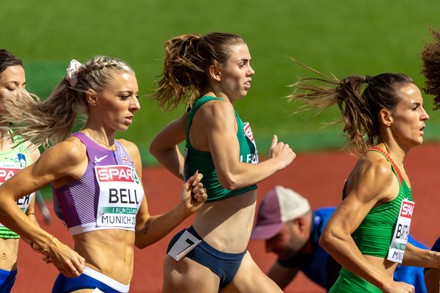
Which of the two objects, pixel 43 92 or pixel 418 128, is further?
pixel 43 92

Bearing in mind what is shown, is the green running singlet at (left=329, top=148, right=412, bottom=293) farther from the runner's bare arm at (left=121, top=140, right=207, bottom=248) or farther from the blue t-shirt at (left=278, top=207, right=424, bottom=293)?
the blue t-shirt at (left=278, top=207, right=424, bottom=293)

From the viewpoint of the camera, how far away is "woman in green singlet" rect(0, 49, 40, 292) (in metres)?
5.86

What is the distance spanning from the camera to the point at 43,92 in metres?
13.0

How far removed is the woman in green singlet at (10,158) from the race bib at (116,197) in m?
0.79

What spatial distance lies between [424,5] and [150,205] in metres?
13.7

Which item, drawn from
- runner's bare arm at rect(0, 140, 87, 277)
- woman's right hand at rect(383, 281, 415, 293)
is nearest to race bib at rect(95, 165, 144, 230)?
runner's bare arm at rect(0, 140, 87, 277)

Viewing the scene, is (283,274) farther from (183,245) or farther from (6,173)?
(6,173)

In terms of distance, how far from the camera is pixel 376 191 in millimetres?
5297

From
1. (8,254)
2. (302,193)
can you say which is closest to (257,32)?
(302,193)

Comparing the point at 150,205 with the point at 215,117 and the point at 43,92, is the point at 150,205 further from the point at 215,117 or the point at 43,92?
the point at 215,117

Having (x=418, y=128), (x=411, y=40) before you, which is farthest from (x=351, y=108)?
(x=411, y=40)

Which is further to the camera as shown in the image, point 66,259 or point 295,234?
point 295,234

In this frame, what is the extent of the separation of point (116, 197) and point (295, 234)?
2.48 meters

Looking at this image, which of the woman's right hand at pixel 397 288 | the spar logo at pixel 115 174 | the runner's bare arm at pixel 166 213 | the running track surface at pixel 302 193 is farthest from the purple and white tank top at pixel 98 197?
the running track surface at pixel 302 193
